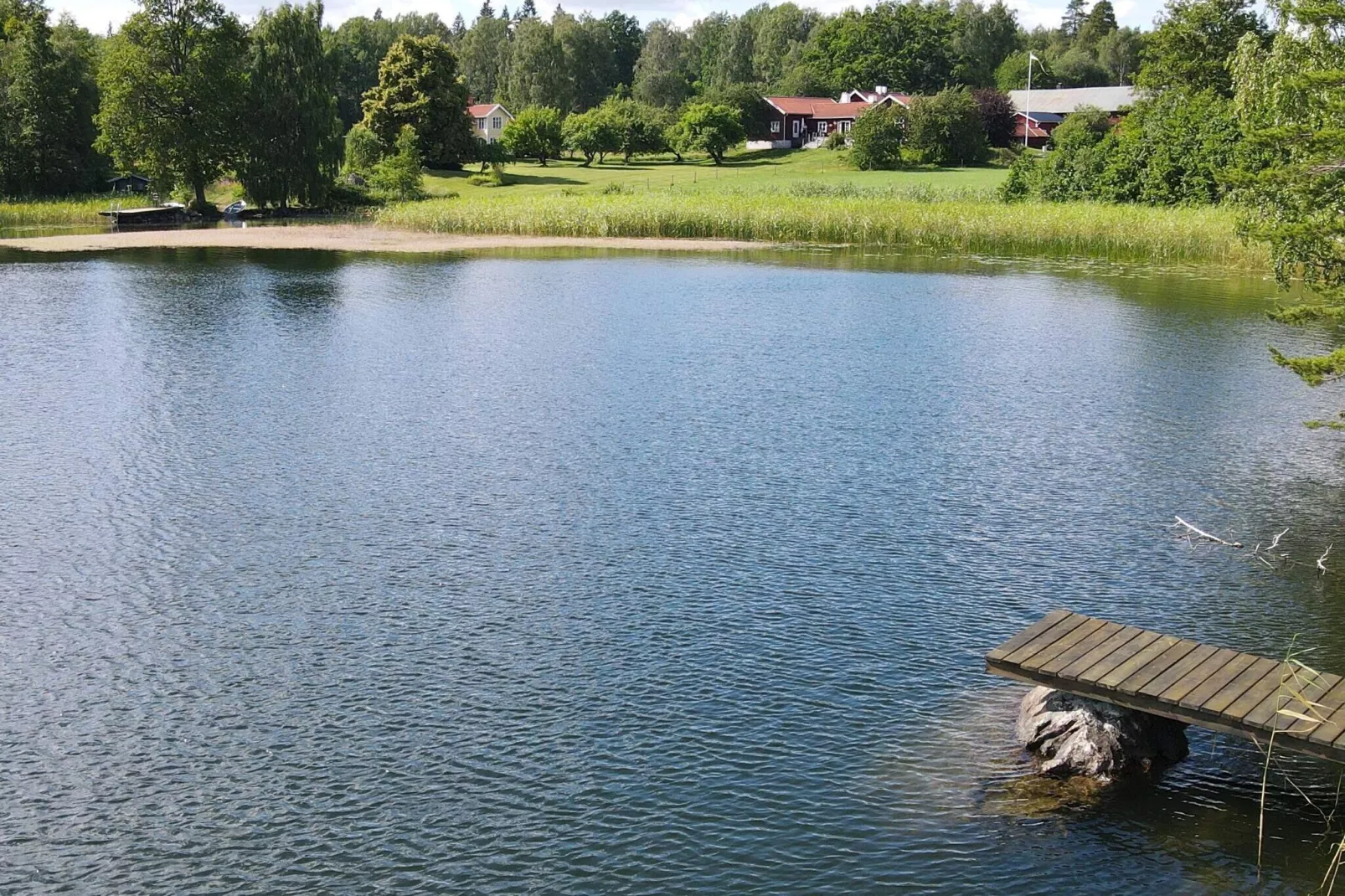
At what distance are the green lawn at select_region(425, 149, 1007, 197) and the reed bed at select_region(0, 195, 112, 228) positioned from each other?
20.7m

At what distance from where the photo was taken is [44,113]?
82.0 m

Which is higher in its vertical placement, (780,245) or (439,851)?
(780,245)

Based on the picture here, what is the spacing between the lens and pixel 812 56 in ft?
458

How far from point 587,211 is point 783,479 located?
4153cm

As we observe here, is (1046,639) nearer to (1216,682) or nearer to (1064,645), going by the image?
(1064,645)

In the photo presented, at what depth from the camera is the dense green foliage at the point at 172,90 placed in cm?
7212

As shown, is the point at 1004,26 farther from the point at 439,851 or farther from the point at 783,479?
the point at 439,851

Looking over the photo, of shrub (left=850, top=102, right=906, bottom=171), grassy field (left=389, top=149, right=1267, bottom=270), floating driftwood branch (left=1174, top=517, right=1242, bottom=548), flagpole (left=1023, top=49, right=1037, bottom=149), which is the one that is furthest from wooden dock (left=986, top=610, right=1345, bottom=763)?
flagpole (left=1023, top=49, right=1037, bottom=149)

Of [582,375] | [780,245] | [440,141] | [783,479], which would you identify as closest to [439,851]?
[783,479]

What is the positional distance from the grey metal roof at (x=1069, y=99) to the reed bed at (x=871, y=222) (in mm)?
56594

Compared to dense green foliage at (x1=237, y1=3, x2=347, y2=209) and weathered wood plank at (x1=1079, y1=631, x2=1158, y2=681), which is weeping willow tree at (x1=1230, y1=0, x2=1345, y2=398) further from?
dense green foliage at (x1=237, y1=3, x2=347, y2=209)

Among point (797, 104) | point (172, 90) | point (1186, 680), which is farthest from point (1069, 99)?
point (1186, 680)

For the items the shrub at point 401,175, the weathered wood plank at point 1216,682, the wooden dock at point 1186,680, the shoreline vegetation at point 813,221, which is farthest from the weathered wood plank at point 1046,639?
the shrub at point 401,175

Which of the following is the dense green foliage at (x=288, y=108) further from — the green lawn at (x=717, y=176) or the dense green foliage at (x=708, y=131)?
the dense green foliage at (x=708, y=131)
